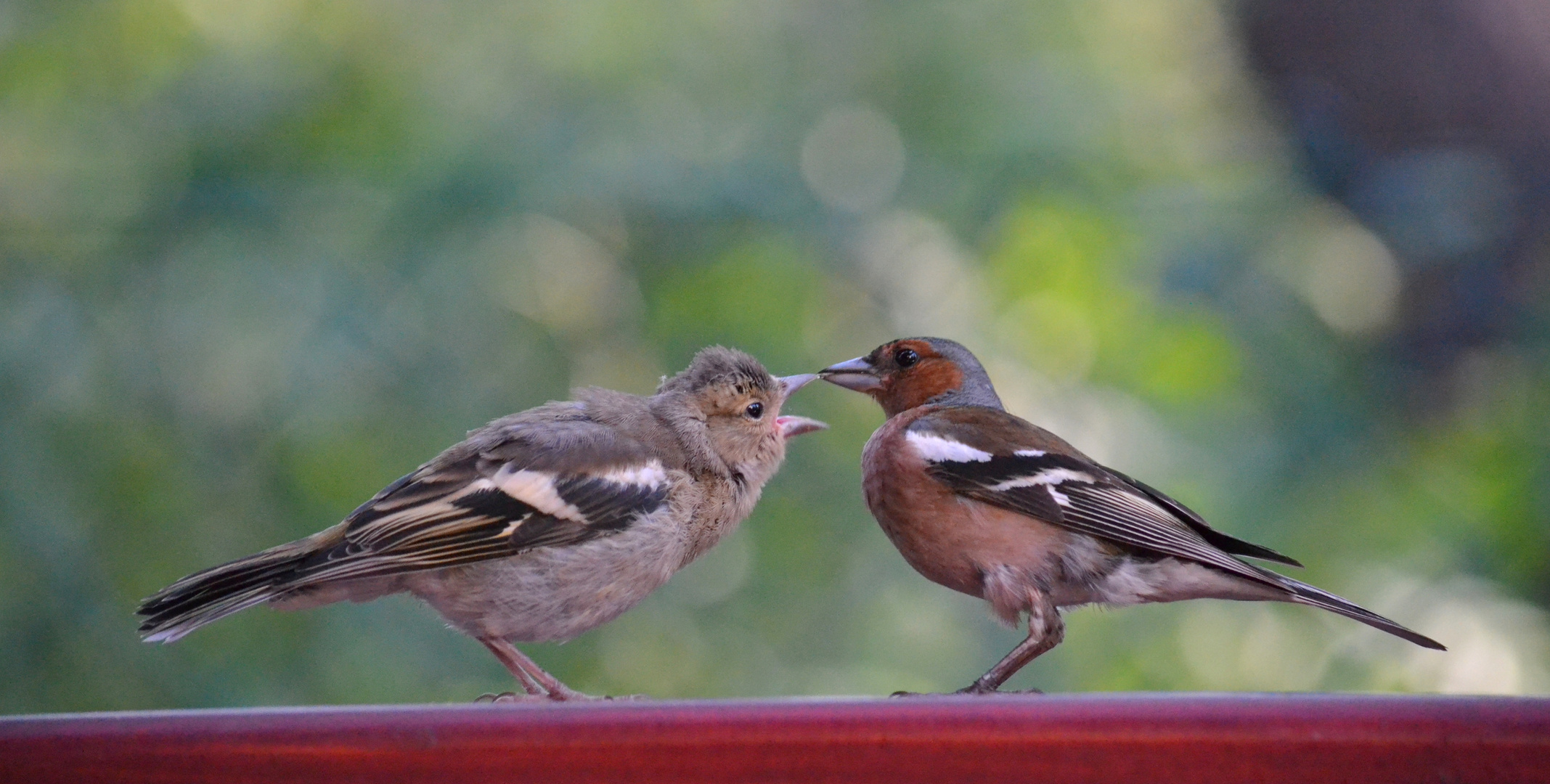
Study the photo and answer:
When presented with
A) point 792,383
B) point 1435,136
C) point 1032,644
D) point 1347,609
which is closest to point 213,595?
point 792,383

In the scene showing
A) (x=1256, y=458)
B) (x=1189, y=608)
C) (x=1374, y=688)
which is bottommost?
(x=1374, y=688)

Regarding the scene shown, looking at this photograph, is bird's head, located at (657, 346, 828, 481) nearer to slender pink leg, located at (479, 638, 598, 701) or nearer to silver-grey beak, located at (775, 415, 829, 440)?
silver-grey beak, located at (775, 415, 829, 440)

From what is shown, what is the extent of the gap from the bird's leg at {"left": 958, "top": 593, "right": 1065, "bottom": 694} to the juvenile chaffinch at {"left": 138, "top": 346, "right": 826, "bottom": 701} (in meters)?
0.50

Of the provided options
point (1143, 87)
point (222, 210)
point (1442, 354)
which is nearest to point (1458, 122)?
point (1442, 354)

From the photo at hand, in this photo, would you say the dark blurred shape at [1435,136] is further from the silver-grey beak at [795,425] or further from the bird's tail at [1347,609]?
the silver-grey beak at [795,425]

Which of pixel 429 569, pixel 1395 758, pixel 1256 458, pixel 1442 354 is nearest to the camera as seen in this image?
pixel 1395 758

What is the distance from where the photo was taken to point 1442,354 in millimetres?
4477

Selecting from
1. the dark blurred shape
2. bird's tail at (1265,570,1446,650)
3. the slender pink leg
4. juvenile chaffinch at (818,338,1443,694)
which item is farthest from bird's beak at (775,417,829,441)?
the dark blurred shape

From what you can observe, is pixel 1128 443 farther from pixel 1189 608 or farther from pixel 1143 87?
pixel 1143 87

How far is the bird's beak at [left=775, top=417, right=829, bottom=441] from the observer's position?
7.97ft

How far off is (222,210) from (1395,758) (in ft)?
Answer: 11.2

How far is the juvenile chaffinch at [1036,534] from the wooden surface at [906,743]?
3.35 feet

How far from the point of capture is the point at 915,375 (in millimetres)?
2701

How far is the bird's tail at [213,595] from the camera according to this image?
1.80m
